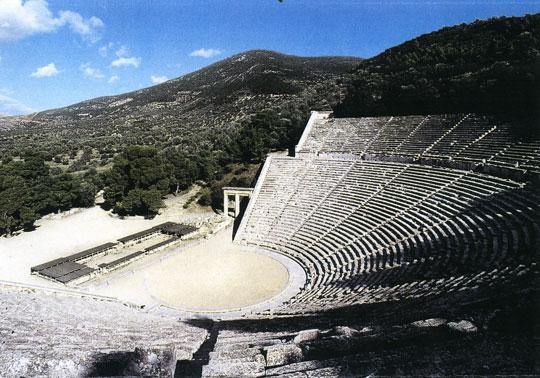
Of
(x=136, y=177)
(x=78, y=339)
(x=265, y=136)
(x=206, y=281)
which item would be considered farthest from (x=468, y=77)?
(x=78, y=339)

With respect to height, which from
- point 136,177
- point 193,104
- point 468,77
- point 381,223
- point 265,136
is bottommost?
point 381,223

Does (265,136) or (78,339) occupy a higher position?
(265,136)

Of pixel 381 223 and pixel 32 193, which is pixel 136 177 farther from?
pixel 381 223

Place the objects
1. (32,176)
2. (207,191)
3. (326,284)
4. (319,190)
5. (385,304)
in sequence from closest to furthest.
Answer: (385,304) → (326,284) → (319,190) → (32,176) → (207,191)

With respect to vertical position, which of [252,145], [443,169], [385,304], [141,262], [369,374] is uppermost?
[252,145]

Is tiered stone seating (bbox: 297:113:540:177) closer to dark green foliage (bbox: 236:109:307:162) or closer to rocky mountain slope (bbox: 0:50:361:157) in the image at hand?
dark green foliage (bbox: 236:109:307:162)

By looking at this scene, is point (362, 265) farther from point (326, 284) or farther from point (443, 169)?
point (443, 169)

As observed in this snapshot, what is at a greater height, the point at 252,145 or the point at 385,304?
the point at 252,145

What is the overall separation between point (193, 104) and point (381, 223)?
81198mm

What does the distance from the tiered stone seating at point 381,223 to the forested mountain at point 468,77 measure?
958 centimetres

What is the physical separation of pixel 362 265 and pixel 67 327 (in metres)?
11.7

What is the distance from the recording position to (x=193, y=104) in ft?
303

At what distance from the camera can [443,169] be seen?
21.2m

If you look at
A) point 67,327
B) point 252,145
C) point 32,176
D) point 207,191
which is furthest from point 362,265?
point 32,176
